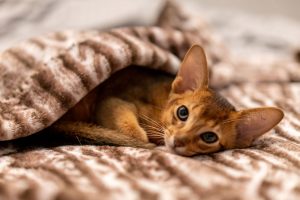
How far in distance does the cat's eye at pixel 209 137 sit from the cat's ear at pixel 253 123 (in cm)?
8

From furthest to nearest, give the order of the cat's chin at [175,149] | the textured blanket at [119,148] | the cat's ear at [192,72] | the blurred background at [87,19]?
the blurred background at [87,19] < the cat's ear at [192,72] < the cat's chin at [175,149] < the textured blanket at [119,148]

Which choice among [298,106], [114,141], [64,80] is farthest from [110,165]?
[298,106]

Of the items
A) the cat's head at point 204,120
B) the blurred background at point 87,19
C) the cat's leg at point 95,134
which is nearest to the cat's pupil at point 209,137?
the cat's head at point 204,120

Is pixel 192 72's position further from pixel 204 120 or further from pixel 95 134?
pixel 95 134

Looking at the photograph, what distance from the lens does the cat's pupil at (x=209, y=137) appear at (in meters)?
1.24

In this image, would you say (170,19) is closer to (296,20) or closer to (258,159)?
(258,159)

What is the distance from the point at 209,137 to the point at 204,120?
5 centimetres

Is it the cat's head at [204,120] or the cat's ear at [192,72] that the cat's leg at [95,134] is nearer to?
the cat's head at [204,120]

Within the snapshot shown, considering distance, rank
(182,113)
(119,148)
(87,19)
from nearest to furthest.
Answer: (119,148), (182,113), (87,19)

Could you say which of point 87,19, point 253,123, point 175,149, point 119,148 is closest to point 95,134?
point 119,148

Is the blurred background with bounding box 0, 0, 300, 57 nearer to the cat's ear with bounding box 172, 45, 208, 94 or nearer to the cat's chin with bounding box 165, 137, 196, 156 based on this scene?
the cat's ear with bounding box 172, 45, 208, 94

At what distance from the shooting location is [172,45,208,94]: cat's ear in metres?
1.30

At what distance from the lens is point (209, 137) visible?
125 cm

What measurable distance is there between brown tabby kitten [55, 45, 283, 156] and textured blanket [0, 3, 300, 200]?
0.05 metres
